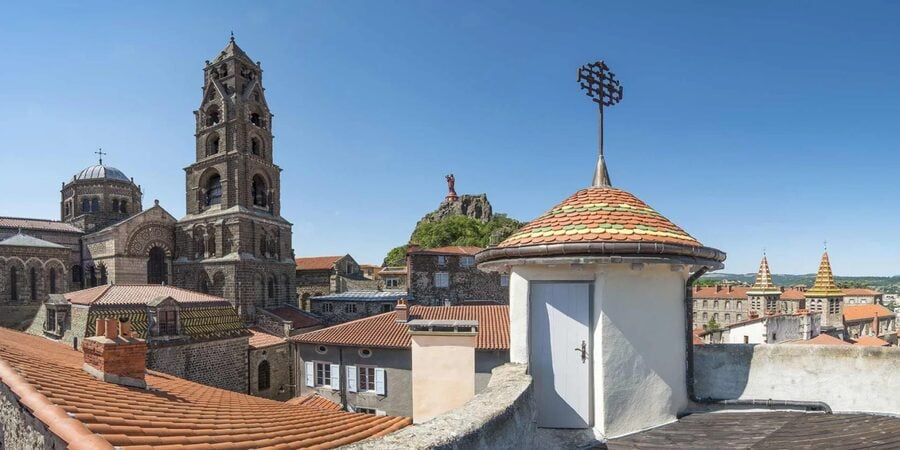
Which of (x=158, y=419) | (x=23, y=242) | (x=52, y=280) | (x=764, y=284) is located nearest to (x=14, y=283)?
(x=52, y=280)

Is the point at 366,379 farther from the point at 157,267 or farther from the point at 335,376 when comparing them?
the point at 157,267

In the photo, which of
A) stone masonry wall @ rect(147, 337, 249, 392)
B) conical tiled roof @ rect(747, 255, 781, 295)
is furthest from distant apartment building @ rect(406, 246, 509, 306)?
conical tiled roof @ rect(747, 255, 781, 295)

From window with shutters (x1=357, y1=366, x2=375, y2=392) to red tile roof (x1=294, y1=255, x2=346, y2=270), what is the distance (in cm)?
3055

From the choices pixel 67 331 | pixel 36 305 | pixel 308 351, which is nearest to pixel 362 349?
pixel 308 351

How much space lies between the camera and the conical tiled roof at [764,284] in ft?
187

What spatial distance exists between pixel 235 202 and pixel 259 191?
3658mm

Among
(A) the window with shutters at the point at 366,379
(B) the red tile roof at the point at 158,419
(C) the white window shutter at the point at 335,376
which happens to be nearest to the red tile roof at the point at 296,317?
(C) the white window shutter at the point at 335,376

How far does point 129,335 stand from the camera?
352 inches

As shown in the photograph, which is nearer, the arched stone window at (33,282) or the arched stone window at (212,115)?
the arched stone window at (33,282)

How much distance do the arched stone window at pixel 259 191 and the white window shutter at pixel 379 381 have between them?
23.5 meters

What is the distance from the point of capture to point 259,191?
3819cm

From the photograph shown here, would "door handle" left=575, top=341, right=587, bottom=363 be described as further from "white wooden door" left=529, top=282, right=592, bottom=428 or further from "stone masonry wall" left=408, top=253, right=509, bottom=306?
"stone masonry wall" left=408, top=253, right=509, bottom=306

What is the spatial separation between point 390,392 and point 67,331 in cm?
1748

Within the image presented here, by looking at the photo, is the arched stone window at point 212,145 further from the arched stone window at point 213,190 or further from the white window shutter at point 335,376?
the white window shutter at point 335,376
